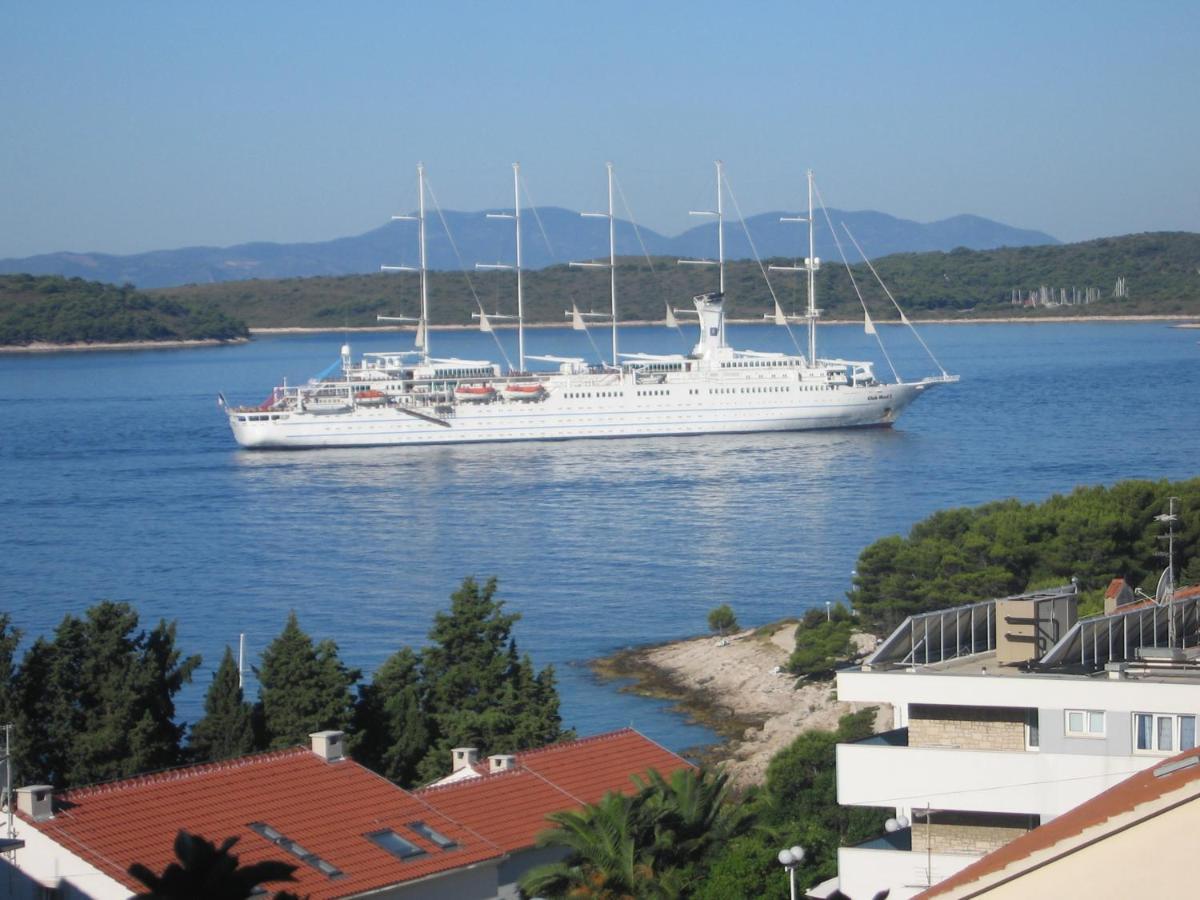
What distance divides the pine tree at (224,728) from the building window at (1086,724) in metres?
7.52

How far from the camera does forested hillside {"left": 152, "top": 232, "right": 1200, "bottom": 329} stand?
131750 mm

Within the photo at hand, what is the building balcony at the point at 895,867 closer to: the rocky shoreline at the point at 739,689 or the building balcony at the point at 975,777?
the building balcony at the point at 975,777

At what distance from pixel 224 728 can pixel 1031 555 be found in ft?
32.6

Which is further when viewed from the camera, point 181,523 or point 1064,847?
point 181,523

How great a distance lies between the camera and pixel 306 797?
10.1 m

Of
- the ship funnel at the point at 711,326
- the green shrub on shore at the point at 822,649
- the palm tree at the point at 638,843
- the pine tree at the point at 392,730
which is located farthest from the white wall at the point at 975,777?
the ship funnel at the point at 711,326

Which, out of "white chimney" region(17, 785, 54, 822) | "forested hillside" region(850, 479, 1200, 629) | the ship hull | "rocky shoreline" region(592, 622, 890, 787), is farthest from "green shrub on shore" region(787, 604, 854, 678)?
the ship hull

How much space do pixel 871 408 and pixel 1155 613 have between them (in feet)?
149

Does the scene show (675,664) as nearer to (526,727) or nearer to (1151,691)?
(526,727)

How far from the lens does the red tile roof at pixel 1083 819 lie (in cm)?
438

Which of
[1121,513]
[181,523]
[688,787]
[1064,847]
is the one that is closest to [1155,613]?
[688,787]

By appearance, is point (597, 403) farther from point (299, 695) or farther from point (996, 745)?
point (996, 745)

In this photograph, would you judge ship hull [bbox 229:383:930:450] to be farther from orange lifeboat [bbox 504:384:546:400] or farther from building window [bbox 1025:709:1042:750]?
building window [bbox 1025:709:1042:750]

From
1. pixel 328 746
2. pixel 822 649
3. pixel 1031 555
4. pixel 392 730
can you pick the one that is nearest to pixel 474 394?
pixel 822 649
